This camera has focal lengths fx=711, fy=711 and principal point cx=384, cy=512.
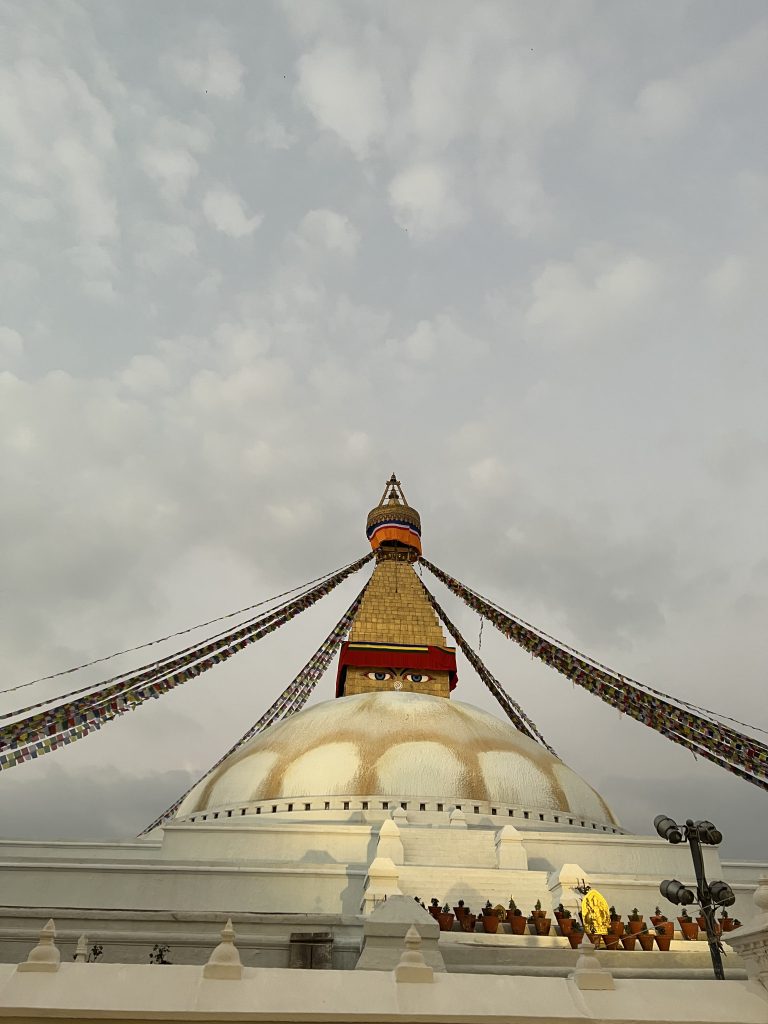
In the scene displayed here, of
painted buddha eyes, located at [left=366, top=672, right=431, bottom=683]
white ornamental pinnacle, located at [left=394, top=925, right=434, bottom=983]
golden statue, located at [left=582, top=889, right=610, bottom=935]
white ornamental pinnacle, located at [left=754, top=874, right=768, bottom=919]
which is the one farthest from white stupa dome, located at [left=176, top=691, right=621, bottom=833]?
white ornamental pinnacle, located at [left=394, top=925, right=434, bottom=983]

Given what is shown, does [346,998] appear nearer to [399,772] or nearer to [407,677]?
[399,772]

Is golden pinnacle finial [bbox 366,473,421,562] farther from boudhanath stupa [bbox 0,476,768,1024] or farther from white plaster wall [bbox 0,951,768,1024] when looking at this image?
white plaster wall [bbox 0,951,768,1024]


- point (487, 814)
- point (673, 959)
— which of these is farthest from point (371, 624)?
point (673, 959)

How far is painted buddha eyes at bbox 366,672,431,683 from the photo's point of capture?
2423 centimetres

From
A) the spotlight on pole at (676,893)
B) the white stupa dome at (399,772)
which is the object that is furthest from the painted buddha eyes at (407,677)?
the spotlight on pole at (676,893)

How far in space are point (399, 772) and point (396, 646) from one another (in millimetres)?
8772

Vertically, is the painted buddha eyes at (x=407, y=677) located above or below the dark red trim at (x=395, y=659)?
below

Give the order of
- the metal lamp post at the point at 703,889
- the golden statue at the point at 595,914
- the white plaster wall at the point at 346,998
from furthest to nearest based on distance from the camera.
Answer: the golden statue at the point at 595,914
the metal lamp post at the point at 703,889
the white plaster wall at the point at 346,998

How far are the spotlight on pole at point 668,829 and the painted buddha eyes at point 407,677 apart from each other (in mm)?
16433

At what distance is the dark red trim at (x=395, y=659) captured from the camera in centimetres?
2438

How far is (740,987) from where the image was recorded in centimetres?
458

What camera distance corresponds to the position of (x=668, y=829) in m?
8.01

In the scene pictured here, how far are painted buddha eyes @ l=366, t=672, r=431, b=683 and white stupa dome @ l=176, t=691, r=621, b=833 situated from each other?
5555 mm

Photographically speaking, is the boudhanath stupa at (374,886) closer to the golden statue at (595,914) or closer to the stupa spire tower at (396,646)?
the golden statue at (595,914)
